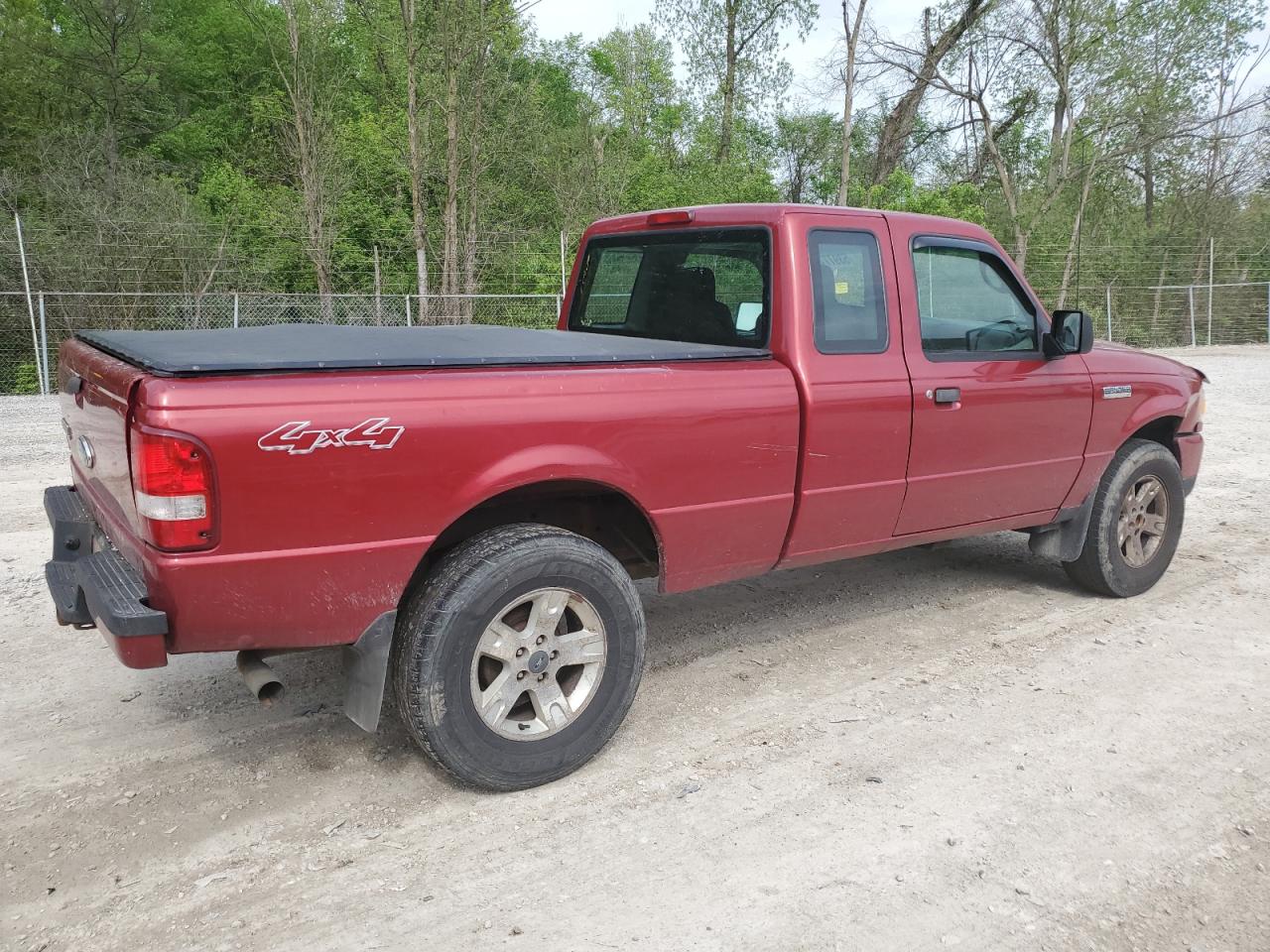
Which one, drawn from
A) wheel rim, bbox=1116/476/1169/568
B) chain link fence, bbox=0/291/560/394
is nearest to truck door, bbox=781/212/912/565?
wheel rim, bbox=1116/476/1169/568

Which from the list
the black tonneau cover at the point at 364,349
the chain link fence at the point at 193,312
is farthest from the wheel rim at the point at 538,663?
the chain link fence at the point at 193,312

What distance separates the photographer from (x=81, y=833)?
3.05 meters

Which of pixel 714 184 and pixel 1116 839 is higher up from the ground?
pixel 714 184

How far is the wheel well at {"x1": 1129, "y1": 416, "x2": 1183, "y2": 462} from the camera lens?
557 centimetres

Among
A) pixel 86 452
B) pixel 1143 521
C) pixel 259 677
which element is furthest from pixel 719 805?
pixel 1143 521

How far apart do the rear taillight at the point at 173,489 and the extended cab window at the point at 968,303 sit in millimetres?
3025

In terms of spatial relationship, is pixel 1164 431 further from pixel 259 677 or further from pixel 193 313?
pixel 193 313

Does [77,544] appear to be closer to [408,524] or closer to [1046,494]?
[408,524]

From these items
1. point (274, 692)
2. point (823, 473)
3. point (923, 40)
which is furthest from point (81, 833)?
point (923, 40)

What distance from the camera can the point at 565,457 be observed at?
128 inches

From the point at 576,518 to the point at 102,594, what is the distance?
1.66 meters

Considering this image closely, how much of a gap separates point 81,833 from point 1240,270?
31.9 metres

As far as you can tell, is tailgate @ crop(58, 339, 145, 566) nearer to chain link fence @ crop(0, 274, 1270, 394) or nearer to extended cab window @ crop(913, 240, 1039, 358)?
extended cab window @ crop(913, 240, 1039, 358)

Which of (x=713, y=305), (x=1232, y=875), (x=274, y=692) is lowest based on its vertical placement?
(x=1232, y=875)
